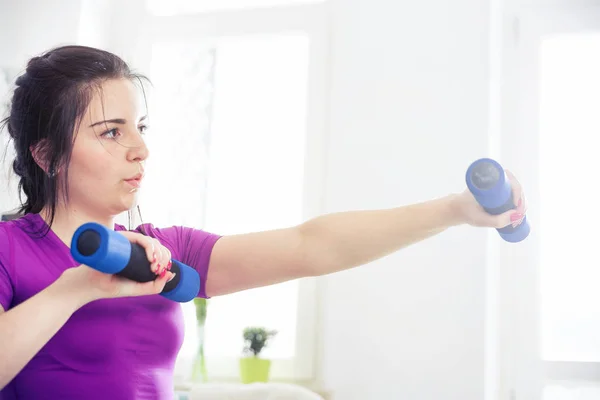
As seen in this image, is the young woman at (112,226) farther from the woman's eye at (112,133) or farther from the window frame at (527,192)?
the window frame at (527,192)

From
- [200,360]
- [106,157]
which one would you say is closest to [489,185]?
[106,157]

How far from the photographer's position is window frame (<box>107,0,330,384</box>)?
239cm

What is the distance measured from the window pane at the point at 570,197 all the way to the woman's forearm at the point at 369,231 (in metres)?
1.38

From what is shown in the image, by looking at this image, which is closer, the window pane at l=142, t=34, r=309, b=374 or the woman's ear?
the woman's ear

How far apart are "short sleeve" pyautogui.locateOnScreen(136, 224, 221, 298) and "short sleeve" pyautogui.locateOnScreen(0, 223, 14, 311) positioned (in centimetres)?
22

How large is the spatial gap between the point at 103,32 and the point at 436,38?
1.38 meters

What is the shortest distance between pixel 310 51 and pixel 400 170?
632 mm

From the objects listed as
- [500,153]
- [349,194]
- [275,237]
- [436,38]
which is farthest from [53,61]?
[500,153]

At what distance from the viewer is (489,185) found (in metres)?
0.90

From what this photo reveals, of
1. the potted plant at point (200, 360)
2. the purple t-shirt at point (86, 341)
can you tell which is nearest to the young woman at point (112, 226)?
the purple t-shirt at point (86, 341)

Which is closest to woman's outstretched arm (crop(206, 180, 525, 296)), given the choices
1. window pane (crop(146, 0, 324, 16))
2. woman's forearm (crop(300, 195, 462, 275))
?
woman's forearm (crop(300, 195, 462, 275))

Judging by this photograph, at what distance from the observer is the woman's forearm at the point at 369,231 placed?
103 centimetres

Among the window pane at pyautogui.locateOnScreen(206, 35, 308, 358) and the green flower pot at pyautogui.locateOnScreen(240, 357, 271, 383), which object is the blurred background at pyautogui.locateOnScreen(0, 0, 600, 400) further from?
the green flower pot at pyautogui.locateOnScreen(240, 357, 271, 383)

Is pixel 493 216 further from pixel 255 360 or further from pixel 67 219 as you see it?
pixel 255 360
